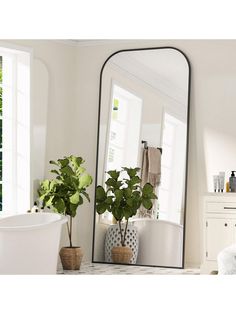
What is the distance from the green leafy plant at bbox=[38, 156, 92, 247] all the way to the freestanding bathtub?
1.36 feet

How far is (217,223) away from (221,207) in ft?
0.55

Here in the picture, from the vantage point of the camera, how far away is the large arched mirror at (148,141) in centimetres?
667

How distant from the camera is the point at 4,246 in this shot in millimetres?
5227

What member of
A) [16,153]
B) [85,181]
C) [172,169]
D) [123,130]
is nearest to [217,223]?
[172,169]

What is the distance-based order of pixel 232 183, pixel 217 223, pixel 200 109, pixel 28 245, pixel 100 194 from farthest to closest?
pixel 100 194, pixel 200 109, pixel 232 183, pixel 217 223, pixel 28 245

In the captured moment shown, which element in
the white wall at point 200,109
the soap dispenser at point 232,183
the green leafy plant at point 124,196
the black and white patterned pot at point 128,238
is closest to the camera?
the soap dispenser at point 232,183

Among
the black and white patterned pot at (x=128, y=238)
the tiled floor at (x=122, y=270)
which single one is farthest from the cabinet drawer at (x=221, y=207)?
the black and white patterned pot at (x=128, y=238)

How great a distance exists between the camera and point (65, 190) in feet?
21.2

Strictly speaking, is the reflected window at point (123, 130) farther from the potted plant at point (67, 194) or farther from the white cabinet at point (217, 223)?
the white cabinet at point (217, 223)

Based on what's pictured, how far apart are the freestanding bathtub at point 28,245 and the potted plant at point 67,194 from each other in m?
0.42

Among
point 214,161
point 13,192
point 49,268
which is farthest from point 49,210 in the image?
point 214,161
